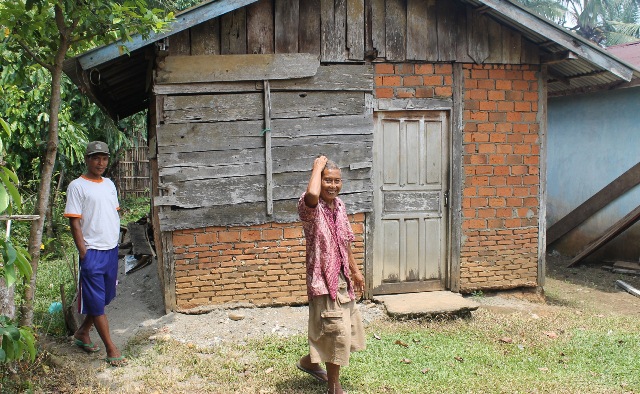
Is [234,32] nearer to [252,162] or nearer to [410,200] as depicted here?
[252,162]

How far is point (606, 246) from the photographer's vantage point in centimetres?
968

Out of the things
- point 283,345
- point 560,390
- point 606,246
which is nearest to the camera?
point 560,390

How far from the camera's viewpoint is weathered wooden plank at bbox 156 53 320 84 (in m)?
5.88

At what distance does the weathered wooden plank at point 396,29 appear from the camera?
642cm

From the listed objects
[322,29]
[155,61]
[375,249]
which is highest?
[322,29]

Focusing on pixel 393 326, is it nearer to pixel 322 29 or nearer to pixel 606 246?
pixel 322 29

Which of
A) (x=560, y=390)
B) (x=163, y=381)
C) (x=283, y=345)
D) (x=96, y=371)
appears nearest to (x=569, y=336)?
(x=560, y=390)

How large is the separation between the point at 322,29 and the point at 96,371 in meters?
4.07

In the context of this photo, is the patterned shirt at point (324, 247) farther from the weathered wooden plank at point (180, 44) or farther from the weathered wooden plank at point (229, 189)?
the weathered wooden plank at point (180, 44)

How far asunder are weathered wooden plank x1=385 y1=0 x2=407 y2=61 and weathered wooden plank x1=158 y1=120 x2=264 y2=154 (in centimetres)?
171

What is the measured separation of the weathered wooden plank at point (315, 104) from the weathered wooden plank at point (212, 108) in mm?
217

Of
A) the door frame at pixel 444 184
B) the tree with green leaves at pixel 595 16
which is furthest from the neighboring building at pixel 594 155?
the tree with green leaves at pixel 595 16

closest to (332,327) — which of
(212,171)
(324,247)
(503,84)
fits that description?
(324,247)

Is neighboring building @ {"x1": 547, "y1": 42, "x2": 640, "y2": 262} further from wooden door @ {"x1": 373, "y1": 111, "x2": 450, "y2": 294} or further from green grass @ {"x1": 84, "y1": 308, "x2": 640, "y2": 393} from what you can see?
green grass @ {"x1": 84, "y1": 308, "x2": 640, "y2": 393}
